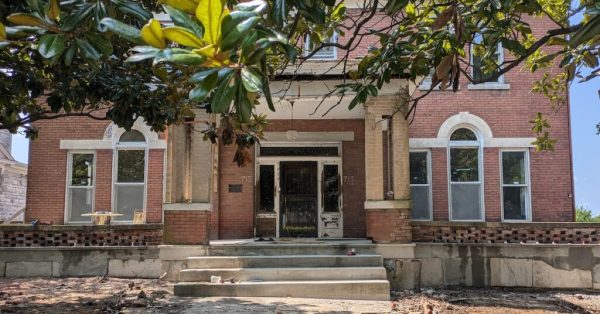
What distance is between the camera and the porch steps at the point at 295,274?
8.95 m

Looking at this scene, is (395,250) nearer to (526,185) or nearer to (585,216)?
(526,185)

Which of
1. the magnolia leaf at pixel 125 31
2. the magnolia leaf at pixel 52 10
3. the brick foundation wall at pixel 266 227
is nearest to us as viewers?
the magnolia leaf at pixel 125 31

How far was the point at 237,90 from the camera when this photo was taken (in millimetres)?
2098

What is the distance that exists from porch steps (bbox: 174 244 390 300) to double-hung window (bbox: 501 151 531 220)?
5653 mm

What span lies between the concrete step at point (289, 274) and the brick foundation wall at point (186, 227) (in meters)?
1.03

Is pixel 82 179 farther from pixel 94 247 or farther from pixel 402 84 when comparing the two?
pixel 402 84

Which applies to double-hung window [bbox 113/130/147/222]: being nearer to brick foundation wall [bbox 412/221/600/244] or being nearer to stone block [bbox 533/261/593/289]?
brick foundation wall [bbox 412/221/600/244]

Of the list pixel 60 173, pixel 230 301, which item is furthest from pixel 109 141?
pixel 230 301

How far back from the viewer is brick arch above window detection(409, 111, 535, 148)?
13.9 metres

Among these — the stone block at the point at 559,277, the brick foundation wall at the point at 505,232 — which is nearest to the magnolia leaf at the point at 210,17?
the brick foundation wall at the point at 505,232

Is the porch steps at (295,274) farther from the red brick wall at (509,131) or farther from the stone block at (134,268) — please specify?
the red brick wall at (509,131)

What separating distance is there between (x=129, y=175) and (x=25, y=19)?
39.8 feet

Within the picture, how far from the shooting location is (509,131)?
13.9 metres

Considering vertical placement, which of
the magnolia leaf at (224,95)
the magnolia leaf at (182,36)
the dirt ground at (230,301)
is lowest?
the dirt ground at (230,301)
